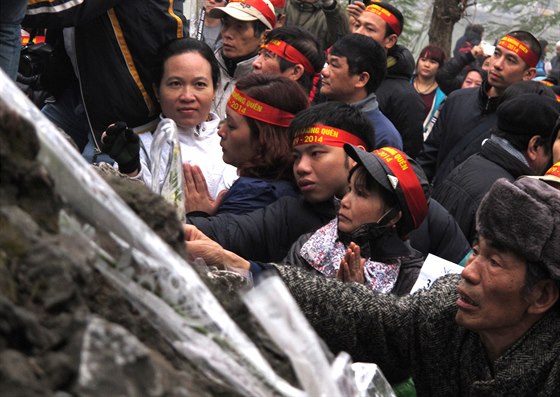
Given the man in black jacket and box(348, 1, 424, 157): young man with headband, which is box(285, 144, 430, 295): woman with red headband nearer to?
the man in black jacket

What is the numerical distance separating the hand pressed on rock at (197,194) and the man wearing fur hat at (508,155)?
1658mm

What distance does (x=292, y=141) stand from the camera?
430 centimetres

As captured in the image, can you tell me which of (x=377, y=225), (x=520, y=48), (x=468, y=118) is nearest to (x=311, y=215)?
(x=377, y=225)

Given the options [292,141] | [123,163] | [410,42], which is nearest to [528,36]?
[292,141]

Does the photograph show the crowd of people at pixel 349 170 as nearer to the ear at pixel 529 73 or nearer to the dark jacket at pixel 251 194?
the dark jacket at pixel 251 194

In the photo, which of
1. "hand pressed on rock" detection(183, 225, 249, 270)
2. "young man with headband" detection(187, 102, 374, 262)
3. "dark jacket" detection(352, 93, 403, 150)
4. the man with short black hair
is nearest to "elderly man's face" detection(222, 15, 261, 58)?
the man with short black hair

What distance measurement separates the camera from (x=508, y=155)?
5.59m

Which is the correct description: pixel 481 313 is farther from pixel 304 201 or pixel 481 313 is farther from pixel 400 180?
pixel 304 201

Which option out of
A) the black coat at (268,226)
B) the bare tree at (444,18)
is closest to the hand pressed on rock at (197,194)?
the black coat at (268,226)

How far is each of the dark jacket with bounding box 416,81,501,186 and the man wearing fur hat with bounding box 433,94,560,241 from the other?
97 centimetres

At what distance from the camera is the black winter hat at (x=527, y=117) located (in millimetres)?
5715

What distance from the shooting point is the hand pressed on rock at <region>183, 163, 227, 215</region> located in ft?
13.7

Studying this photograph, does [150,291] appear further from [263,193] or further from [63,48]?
[63,48]

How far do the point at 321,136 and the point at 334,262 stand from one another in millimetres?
819
